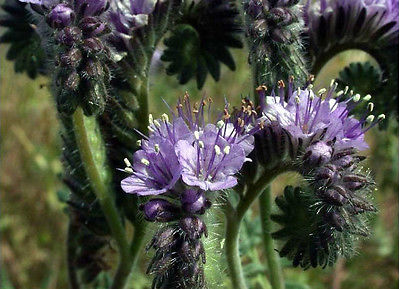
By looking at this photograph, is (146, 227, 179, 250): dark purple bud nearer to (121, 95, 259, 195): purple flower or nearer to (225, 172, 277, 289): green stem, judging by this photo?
(121, 95, 259, 195): purple flower

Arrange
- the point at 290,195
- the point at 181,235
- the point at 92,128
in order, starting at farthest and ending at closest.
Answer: the point at 92,128 → the point at 290,195 → the point at 181,235

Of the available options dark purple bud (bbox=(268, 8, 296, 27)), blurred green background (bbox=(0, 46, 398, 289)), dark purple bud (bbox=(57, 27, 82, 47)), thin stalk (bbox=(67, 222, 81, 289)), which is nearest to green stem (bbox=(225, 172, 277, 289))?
dark purple bud (bbox=(268, 8, 296, 27))

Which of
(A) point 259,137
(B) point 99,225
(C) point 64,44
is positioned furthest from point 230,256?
(C) point 64,44

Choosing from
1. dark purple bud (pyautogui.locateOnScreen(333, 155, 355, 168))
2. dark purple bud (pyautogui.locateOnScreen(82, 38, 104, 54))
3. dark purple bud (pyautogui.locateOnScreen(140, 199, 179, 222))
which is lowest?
dark purple bud (pyautogui.locateOnScreen(140, 199, 179, 222))

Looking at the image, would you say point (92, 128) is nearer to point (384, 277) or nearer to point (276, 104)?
point (276, 104)

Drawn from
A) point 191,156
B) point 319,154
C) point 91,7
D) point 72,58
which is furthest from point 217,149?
point 91,7

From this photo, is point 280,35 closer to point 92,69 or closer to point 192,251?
point 92,69
